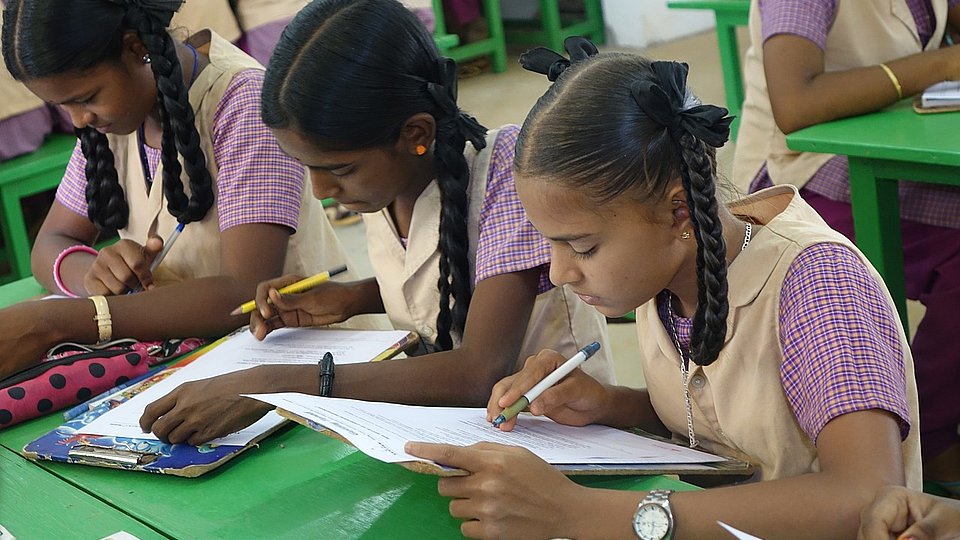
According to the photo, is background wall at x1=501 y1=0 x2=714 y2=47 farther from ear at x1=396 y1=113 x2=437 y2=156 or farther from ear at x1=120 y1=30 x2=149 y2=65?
ear at x1=396 y1=113 x2=437 y2=156

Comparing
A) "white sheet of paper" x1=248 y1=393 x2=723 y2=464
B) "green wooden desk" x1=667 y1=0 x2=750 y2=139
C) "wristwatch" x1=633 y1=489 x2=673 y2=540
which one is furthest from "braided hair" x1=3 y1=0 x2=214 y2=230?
"green wooden desk" x1=667 y1=0 x2=750 y2=139

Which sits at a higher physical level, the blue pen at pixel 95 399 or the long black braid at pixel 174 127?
the long black braid at pixel 174 127

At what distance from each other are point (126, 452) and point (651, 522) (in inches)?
26.4

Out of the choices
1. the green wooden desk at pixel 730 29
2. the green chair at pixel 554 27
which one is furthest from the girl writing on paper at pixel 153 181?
the green chair at pixel 554 27

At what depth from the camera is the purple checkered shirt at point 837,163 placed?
7.49 feet

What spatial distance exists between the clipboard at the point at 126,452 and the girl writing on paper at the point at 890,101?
1.37 m

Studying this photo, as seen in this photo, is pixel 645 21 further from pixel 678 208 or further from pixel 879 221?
pixel 678 208

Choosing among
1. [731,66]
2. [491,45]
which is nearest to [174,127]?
[731,66]

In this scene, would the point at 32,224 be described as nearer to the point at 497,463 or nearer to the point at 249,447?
the point at 249,447

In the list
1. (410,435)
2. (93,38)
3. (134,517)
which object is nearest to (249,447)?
(134,517)

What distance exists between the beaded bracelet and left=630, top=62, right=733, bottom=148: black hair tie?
1.85 feet

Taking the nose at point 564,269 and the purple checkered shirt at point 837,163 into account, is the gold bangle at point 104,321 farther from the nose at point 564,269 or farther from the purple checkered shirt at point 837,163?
the purple checkered shirt at point 837,163

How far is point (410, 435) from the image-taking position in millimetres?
1186

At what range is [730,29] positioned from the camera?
3.82 m
